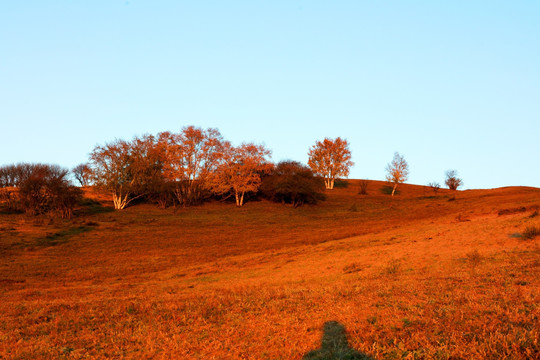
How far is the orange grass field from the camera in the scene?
6586mm

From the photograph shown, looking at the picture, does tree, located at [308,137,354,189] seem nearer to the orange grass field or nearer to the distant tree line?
the distant tree line

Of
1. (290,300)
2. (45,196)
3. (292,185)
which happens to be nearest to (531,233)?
(290,300)

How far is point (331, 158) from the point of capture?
312ft

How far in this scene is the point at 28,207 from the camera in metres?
50.4

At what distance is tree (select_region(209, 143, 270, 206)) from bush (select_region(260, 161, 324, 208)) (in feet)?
8.03

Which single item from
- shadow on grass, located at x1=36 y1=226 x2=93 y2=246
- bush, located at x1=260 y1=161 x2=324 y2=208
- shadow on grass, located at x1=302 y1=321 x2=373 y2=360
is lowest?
shadow on grass, located at x1=36 y1=226 x2=93 y2=246

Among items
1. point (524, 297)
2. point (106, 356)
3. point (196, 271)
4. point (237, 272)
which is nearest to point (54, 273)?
point (196, 271)

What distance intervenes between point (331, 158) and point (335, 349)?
90.2m

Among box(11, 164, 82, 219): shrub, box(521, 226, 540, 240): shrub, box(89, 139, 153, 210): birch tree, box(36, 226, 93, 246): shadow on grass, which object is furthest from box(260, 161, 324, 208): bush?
box(521, 226, 540, 240): shrub

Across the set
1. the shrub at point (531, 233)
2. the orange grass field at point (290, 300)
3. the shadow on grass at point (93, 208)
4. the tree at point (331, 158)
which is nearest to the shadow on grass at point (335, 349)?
the orange grass field at point (290, 300)

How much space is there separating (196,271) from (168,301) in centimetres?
1160

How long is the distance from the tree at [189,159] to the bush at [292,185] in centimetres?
1031

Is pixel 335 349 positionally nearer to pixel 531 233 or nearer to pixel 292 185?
pixel 531 233

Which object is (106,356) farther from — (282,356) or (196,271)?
(196,271)
